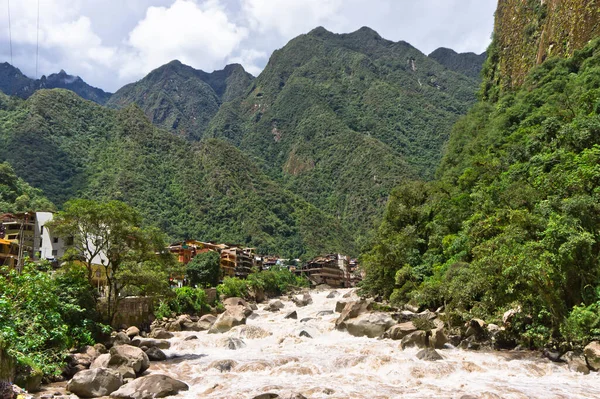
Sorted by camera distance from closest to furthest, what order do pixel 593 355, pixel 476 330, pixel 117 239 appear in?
1. pixel 593 355
2. pixel 476 330
3. pixel 117 239

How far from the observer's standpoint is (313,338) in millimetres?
33312

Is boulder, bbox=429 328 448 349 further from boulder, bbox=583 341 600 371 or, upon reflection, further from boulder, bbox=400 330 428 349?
boulder, bbox=583 341 600 371

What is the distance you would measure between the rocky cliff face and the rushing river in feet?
145

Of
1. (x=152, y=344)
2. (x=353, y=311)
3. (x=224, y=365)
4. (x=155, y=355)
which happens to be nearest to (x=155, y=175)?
(x=353, y=311)

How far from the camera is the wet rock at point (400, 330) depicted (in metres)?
29.0

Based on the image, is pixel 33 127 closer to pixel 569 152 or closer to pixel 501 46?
pixel 501 46

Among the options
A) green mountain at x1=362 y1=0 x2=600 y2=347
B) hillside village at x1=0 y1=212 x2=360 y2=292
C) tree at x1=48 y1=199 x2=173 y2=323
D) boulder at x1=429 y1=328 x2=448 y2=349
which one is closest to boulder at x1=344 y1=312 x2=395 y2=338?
green mountain at x1=362 y1=0 x2=600 y2=347

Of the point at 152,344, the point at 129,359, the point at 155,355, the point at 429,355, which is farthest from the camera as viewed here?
the point at 152,344

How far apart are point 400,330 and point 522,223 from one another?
10.4m

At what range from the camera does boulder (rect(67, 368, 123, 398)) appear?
18.0 meters

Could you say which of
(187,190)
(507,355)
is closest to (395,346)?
(507,355)

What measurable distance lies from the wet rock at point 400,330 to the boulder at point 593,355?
418 inches

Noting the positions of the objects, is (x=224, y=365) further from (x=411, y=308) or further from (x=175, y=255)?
(x=411, y=308)

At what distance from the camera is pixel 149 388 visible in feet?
60.2
